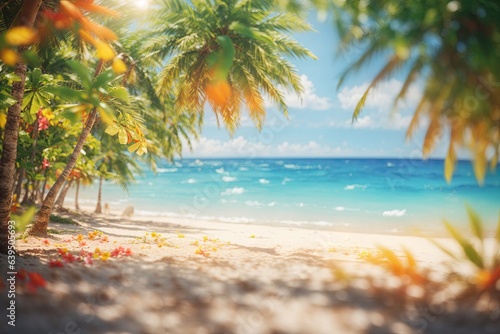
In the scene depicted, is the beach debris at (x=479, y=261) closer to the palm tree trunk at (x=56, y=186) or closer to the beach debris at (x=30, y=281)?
the beach debris at (x=30, y=281)

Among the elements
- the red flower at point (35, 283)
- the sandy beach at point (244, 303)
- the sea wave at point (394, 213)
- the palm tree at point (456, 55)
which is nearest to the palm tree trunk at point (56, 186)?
the sandy beach at point (244, 303)

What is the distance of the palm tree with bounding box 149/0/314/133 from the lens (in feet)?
21.4

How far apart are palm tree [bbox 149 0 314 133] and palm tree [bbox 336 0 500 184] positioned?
3903 millimetres

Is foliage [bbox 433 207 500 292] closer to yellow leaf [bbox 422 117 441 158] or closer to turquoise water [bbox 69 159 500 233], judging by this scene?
yellow leaf [bbox 422 117 441 158]

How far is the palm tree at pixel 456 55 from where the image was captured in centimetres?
246

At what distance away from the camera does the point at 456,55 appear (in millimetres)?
2705

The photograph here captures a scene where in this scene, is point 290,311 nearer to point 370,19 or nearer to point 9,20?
point 370,19

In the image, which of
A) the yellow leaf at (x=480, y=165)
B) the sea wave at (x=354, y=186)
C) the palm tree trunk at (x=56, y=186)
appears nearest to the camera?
the yellow leaf at (x=480, y=165)

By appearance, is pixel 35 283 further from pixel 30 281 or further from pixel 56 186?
pixel 56 186

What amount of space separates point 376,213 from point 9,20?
18.6 meters

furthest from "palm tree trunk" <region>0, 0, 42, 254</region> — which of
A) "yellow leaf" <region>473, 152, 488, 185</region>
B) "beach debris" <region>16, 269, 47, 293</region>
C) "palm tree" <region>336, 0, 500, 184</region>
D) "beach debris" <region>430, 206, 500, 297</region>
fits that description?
"yellow leaf" <region>473, 152, 488, 185</region>

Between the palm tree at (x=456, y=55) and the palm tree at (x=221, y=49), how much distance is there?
154 inches

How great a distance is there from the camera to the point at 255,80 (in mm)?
7426

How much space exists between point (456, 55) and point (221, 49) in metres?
4.64
